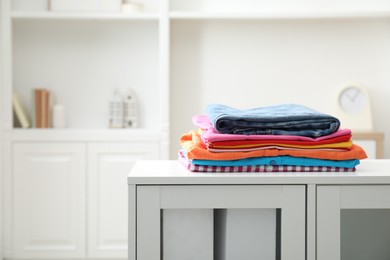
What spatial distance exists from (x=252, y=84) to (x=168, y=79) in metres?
0.53

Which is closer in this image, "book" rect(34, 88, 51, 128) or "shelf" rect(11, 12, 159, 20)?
"shelf" rect(11, 12, 159, 20)

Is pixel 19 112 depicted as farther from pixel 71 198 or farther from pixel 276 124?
pixel 276 124

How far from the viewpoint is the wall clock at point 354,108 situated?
11.1 ft

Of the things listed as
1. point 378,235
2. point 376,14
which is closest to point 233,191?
point 378,235

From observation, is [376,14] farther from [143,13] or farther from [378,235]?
[378,235]

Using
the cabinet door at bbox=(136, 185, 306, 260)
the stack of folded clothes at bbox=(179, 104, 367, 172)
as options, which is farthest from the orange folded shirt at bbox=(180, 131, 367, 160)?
the cabinet door at bbox=(136, 185, 306, 260)

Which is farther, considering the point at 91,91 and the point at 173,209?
the point at 91,91

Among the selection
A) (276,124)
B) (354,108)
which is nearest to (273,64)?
A: (354,108)

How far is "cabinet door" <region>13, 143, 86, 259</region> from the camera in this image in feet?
10.7

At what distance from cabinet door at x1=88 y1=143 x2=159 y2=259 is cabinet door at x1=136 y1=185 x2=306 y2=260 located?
210cm

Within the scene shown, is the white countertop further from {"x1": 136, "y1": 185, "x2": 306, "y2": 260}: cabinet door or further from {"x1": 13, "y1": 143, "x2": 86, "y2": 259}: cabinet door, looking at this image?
{"x1": 13, "y1": 143, "x2": 86, "y2": 259}: cabinet door

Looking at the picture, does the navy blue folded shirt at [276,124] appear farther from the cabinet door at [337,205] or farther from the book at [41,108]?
the book at [41,108]

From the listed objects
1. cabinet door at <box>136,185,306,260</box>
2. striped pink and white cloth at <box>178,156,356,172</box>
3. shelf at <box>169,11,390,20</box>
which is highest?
shelf at <box>169,11,390,20</box>

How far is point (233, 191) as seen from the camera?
1169 millimetres
